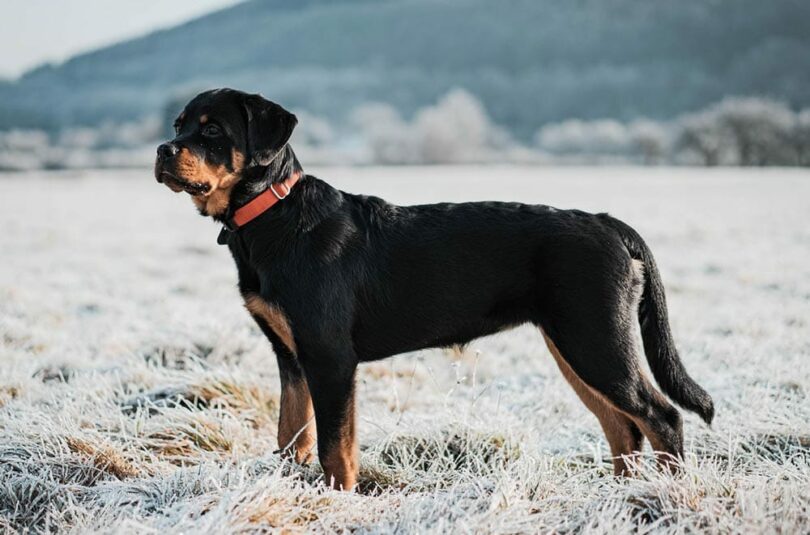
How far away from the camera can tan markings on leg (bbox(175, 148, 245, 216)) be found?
10.1 ft

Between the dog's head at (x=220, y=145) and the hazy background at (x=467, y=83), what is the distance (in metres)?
33.8

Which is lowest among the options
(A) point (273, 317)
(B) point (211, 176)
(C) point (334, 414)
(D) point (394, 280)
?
(C) point (334, 414)

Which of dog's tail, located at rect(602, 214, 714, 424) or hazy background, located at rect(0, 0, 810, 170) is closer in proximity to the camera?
dog's tail, located at rect(602, 214, 714, 424)

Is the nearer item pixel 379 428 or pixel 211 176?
pixel 211 176

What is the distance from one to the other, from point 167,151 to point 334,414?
134cm

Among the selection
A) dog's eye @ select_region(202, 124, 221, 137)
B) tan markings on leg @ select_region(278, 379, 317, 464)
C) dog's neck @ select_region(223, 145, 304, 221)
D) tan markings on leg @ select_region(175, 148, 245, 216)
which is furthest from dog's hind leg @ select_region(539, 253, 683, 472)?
dog's eye @ select_region(202, 124, 221, 137)

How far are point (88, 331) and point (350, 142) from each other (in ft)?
196

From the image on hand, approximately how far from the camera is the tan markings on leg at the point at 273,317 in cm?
306

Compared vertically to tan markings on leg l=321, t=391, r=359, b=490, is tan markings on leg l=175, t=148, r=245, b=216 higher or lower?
higher

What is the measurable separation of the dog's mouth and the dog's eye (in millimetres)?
253

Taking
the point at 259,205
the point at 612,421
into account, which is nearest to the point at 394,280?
the point at 259,205

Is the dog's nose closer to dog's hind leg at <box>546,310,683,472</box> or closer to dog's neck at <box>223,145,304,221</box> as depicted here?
dog's neck at <box>223,145,304,221</box>

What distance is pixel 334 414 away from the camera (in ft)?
10.0

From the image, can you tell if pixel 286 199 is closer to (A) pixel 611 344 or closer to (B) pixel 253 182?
(B) pixel 253 182
